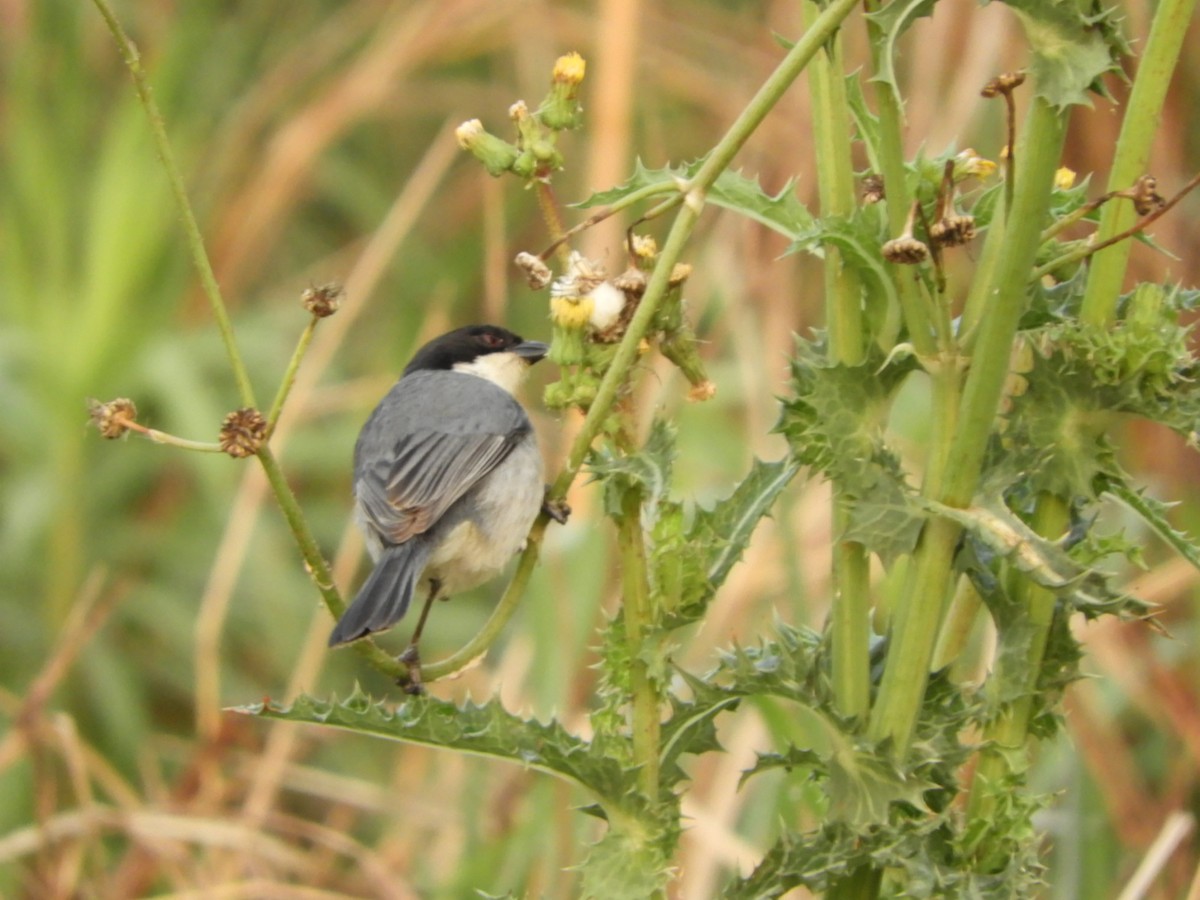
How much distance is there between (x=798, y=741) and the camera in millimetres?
2799

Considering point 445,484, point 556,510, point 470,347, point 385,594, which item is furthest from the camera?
point 470,347

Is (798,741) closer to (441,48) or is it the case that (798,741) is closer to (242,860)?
(242,860)

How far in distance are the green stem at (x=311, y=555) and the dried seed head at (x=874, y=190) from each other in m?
0.65

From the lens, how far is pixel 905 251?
140 cm

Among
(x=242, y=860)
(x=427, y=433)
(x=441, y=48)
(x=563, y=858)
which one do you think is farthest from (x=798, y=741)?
(x=441, y=48)

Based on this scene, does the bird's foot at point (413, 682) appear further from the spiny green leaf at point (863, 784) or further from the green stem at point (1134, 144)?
the green stem at point (1134, 144)

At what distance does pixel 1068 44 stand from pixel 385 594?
143 cm

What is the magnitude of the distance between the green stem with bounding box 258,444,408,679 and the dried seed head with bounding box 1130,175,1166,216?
833 millimetres

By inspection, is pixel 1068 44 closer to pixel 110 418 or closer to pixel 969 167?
pixel 969 167

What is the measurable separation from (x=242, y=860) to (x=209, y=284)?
248cm

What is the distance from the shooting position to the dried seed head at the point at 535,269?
5.49ft

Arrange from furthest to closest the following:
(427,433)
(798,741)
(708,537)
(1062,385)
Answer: (427,433)
(798,741)
(708,537)
(1062,385)

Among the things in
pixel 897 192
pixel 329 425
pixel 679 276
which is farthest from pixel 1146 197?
pixel 329 425

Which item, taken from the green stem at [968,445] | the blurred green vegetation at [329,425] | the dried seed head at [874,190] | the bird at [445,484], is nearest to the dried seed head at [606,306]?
the dried seed head at [874,190]
